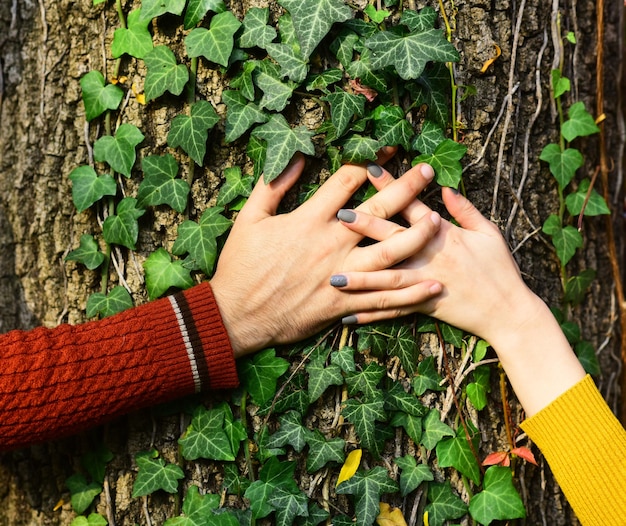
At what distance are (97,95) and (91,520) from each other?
1110mm

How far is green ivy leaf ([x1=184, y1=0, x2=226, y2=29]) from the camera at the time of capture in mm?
1497

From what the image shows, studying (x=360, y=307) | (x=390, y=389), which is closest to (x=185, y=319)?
(x=360, y=307)

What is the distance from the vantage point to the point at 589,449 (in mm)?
1459

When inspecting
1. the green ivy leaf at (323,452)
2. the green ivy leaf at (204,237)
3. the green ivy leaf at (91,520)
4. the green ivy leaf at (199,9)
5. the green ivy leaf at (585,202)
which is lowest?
the green ivy leaf at (91,520)

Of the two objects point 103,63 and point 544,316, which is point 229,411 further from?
point 103,63

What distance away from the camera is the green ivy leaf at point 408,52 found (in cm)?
140

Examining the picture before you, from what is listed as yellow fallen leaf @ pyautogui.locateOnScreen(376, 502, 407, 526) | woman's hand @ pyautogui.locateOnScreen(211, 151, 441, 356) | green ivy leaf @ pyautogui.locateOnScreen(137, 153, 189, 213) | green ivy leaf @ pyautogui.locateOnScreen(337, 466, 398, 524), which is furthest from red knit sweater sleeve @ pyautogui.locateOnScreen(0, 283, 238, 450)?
yellow fallen leaf @ pyautogui.locateOnScreen(376, 502, 407, 526)

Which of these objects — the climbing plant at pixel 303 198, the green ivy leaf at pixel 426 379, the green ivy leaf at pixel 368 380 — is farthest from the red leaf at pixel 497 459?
the green ivy leaf at pixel 368 380

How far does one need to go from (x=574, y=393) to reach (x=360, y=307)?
0.51 metres

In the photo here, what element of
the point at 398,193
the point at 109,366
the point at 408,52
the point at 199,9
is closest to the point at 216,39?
the point at 199,9

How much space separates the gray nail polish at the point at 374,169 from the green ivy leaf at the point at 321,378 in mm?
457

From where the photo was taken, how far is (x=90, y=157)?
1712 mm

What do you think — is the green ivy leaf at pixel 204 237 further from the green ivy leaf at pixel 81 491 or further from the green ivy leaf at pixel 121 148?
the green ivy leaf at pixel 81 491

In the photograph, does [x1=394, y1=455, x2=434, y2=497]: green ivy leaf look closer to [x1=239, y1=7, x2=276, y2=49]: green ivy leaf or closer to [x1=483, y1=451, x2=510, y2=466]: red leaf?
[x1=483, y1=451, x2=510, y2=466]: red leaf
